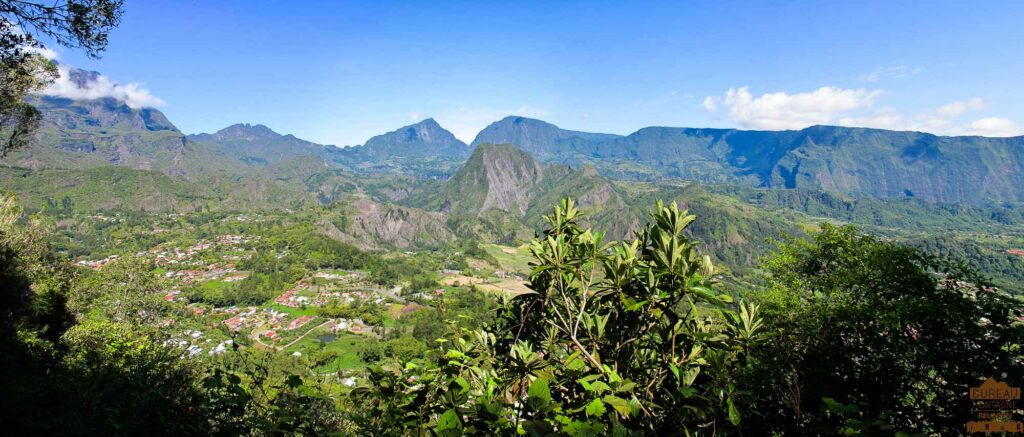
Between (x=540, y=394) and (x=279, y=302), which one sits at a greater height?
(x=540, y=394)

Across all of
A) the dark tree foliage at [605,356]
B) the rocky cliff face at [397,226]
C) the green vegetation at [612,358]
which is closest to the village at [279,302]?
the green vegetation at [612,358]

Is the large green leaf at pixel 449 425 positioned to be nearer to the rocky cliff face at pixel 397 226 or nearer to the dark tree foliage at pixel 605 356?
the dark tree foliage at pixel 605 356

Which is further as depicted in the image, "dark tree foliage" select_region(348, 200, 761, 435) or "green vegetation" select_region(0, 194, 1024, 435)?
"green vegetation" select_region(0, 194, 1024, 435)

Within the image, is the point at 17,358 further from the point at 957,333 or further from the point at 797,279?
the point at 797,279

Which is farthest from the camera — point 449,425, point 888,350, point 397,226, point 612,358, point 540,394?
point 397,226

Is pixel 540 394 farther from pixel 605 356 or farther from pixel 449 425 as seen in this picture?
pixel 605 356

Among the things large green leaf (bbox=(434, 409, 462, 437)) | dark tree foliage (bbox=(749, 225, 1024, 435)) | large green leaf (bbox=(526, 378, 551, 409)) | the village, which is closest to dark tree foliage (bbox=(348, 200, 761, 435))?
large green leaf (bbox=(526, 378, 551, 409))

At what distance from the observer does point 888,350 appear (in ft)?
22.1

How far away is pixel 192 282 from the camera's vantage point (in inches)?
2672

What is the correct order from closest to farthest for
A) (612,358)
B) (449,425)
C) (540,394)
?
1. (449,425)
2. (540,394)
3. (612,358)

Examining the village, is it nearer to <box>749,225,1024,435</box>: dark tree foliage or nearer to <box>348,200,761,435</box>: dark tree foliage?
<box>749,225,1024,435</box>: dark tree foliage

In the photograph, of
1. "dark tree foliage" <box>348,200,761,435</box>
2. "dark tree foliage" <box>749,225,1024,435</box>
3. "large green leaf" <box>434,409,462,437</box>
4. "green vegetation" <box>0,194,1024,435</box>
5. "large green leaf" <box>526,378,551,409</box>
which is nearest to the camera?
"large green leaf" <box>434,409,462,437</box>

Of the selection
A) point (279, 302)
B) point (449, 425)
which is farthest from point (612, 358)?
point (279, 302)

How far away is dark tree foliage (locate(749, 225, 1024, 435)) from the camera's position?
13.0 feet
